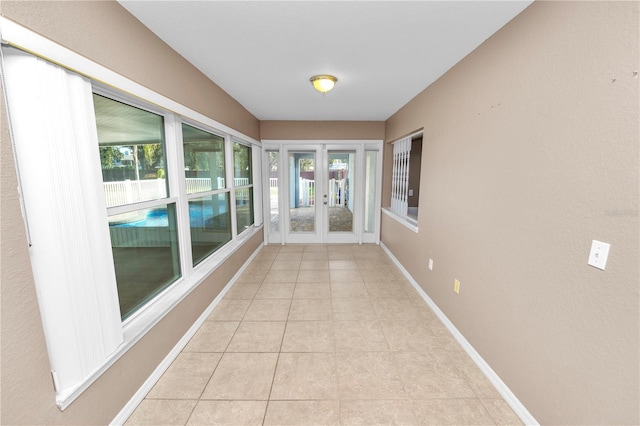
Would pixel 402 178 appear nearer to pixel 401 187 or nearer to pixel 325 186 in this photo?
pixel 401 187

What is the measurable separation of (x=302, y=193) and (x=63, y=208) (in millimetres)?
6115

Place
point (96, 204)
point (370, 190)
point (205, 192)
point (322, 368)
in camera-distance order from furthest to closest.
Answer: point (370, 190) < point (205, 192) < point (322, 368) < point (96, 204)

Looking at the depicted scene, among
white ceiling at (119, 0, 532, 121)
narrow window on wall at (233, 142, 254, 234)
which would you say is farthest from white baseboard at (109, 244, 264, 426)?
white ceiling at (119, 0, 532, 121)

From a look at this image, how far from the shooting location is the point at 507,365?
164 cm

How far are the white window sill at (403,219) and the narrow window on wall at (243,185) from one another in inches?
99.8

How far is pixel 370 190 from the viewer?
509cm

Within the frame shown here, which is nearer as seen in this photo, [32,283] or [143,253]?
[32,283]

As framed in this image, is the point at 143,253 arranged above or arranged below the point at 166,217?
below

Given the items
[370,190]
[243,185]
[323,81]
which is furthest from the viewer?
[370,190]

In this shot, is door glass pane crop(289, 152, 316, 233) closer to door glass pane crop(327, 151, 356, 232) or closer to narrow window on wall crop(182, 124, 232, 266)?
door glass pane crop(327, 151, 356, 232)

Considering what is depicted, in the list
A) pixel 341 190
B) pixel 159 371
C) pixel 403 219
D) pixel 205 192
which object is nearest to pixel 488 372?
pixel 403 219

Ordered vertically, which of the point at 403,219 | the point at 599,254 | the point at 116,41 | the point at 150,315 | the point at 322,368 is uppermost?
the point at 116,41

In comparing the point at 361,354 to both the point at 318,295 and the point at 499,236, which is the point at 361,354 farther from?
the point at 499,236

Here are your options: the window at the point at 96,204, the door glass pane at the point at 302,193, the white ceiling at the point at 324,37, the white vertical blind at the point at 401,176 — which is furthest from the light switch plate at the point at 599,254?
the door glass pane at the point at 302,193
